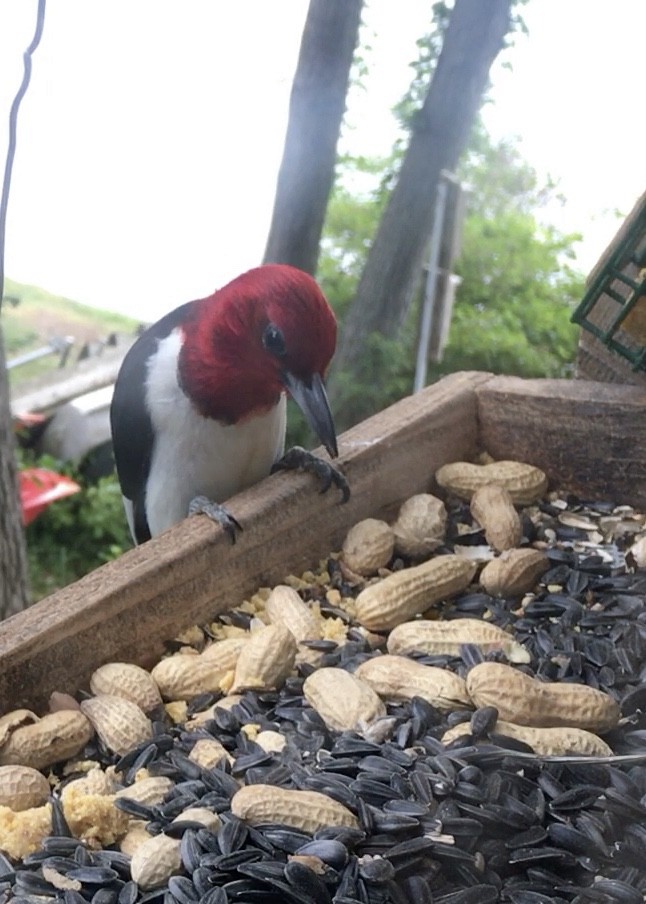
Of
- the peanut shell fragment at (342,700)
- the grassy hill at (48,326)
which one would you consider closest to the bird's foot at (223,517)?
the peanut shell fragment at (342,700)

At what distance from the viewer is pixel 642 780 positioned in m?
0.87

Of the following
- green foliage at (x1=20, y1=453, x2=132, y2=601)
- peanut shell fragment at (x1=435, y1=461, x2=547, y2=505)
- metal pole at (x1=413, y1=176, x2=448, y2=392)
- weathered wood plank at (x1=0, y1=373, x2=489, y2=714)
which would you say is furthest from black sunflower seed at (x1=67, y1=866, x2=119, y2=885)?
green foliage at (x1=20, y1=453, x2=132, y2=601)

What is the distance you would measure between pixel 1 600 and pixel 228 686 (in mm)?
1043

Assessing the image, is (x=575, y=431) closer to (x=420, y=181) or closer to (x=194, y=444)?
(x=194, y=444)

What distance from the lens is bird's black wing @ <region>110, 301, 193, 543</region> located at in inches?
61.5

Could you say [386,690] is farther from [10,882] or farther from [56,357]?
[56,357]

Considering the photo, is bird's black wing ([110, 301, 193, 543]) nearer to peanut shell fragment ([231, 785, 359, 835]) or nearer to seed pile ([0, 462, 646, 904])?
seed pile ([0, 462, 646, 904])

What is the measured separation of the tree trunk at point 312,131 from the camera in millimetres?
1649

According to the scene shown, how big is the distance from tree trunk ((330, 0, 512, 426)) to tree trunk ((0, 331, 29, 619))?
679mm

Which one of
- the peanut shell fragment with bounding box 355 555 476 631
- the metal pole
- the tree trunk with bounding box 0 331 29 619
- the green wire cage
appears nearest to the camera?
the peanut shell fragment with bounding box 355 555 476 631

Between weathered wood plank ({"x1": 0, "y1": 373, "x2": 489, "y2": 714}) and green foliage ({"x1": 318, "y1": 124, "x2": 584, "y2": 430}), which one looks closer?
weathered wood plank ({"x1": 0, "y1": 373, "x2": 489, "y2": 714})

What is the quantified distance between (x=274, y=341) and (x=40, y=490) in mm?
1844

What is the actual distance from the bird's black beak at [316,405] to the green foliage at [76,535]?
180cm

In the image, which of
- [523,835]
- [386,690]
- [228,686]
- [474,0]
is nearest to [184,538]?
[228,686]
